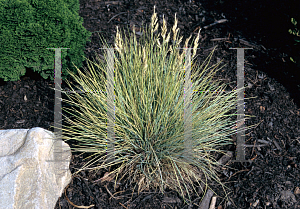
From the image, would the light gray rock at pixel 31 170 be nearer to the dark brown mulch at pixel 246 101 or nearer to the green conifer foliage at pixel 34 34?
the dark brown mulch at pixel 246 101

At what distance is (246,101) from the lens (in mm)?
3309

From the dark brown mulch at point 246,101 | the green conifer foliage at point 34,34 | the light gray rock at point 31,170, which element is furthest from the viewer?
the green conifer foliage at point 34,34

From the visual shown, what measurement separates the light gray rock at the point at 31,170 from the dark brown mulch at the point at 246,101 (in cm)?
14

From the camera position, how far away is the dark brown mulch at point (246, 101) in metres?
2.51

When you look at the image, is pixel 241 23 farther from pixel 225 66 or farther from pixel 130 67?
pixel 130 67

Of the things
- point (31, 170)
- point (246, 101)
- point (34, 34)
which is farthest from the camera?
point (246, 101)

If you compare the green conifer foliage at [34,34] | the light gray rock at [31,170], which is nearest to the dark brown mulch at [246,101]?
the light gray rock at [31,170]

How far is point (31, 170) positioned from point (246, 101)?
7.78 feet

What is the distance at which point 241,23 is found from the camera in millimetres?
4184

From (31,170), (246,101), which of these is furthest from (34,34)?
(246,101)

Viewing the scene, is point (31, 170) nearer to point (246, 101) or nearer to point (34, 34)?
point (34, 34)

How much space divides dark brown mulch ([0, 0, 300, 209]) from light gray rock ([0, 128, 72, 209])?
143mm

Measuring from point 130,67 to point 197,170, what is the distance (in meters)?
1.17

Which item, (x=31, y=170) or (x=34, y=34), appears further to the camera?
(x=34, y=34)
